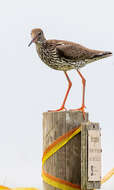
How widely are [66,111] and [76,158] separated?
1.76 ft

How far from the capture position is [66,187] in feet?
12.5

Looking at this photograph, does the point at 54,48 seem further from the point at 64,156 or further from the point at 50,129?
the point at 64,156

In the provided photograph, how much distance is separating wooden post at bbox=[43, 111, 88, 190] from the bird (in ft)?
0.83

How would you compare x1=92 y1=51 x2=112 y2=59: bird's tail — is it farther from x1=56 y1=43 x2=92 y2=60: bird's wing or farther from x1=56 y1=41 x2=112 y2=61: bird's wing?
x1=56 y1=43 x2=92 y2=60: bird's wing

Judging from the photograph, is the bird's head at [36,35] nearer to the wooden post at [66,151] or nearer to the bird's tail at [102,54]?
the bird's tail at [102,54]

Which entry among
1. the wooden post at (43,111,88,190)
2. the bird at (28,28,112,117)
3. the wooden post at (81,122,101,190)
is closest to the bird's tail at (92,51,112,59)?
the bird at (28,28,112,117)

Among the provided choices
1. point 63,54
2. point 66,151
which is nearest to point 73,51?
point 63,54

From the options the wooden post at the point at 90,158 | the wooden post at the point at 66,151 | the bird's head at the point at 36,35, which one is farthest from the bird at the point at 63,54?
the wooden post at the point at 90,158

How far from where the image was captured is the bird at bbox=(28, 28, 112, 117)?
4125 mm

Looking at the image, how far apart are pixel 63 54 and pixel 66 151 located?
1.16m

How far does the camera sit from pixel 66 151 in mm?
3812

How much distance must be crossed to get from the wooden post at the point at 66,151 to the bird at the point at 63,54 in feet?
0.83

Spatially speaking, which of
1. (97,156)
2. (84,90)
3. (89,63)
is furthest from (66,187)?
(89,63)

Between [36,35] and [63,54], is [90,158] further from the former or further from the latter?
[36,35]
